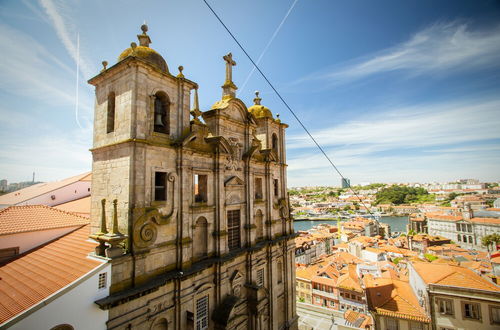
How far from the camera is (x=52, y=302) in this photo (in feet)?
24.5

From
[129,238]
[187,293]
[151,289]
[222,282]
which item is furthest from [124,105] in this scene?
[222,282]

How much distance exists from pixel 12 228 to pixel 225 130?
40.5ft

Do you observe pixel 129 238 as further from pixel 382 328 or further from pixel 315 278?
pixel 315 278

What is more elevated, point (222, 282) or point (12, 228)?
point (12, 228)

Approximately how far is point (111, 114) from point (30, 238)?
25.2ft

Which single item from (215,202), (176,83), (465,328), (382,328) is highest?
(176,83)

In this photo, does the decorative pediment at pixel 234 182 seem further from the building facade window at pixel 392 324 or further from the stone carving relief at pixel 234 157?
the building facade window at pixel 392 324

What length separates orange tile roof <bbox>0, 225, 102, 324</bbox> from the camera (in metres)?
→ 7.84

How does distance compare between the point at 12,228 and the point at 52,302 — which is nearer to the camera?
the point at 52,302

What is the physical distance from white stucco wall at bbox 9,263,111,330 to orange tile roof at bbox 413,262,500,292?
22.8 metres

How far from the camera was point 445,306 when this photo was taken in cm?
1845

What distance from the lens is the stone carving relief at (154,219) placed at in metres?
10.2

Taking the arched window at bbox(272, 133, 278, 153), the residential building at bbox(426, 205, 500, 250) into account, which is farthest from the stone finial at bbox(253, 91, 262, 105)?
the residential building at bbox(426, 205, 500, 250)

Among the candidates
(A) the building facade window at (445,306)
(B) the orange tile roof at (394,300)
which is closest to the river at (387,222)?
(B) the orange tile roof at (394,300)
